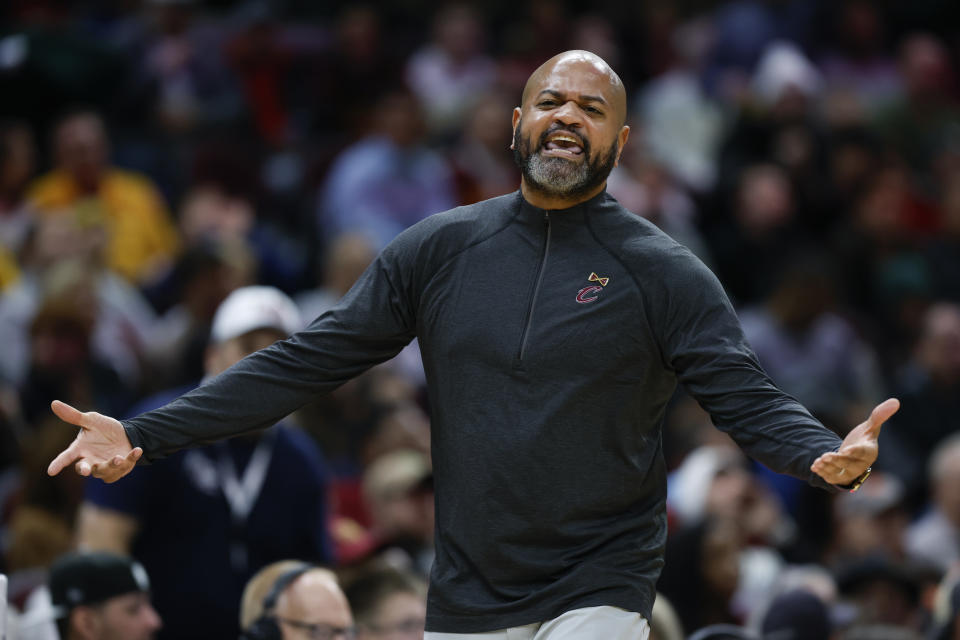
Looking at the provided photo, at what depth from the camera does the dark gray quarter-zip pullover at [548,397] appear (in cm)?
371

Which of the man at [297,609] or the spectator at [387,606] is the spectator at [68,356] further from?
the man at [297,609]

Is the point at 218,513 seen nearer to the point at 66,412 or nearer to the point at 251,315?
the point at 251,315

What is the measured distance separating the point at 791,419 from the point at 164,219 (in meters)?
7.30

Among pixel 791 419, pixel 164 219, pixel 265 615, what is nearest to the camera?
pixel 791 419

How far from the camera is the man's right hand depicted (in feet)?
12.1

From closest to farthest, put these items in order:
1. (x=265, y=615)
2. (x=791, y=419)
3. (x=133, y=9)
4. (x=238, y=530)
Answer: (x=791, y=419) → (x=265, y=615) → (x=238, y=530) → (x=133, y=9)

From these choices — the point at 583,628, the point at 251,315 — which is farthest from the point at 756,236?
the point at 583,628

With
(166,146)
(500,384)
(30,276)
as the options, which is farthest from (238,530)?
(166,146)

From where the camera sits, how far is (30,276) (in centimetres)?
889

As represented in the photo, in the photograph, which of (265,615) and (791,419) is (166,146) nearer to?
(265,615)

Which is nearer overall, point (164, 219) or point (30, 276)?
point (30, 276)

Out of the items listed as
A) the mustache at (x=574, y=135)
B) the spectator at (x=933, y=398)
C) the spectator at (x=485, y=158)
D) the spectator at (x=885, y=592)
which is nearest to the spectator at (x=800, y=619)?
the spectator at (x=885, y=592)

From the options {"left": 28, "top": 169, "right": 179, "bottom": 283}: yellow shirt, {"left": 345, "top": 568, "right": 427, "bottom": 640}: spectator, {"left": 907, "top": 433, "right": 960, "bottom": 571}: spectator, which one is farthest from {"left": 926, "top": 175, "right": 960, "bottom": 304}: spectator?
{"left": 345, "top": 568, "right": 427, "bottom": 640}: spectator

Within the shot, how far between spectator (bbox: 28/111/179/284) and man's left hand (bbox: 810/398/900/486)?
22.6ft
